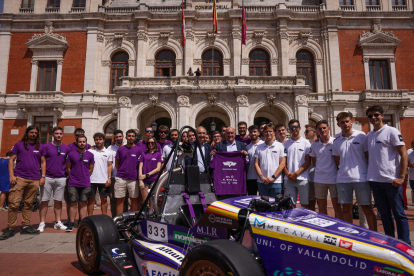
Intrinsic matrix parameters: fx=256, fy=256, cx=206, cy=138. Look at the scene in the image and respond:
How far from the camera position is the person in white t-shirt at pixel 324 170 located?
455cm

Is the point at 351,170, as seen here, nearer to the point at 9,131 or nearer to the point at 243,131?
the point at 243,131

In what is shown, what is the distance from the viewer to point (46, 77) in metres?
20.5

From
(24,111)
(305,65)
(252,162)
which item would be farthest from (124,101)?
(305,65)

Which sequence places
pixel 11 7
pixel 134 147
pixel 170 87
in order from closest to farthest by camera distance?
pixel 134 147, pixel 170 87, pixel 11 7

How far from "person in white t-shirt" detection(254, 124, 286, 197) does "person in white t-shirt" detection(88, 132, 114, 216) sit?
141 inches

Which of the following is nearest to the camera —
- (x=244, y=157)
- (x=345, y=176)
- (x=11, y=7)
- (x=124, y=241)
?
(x=124, y=241)

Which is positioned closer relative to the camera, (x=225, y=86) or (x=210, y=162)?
(x=210, y=162)

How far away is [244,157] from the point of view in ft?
17.7

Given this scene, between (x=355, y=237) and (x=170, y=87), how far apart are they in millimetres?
15039

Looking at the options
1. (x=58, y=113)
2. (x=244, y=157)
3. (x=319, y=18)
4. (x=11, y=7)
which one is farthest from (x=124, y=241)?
(x=11, y=7)

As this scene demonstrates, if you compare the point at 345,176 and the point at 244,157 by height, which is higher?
the point at 244,157

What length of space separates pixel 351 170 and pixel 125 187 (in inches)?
185

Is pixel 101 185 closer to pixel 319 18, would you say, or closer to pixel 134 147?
pixel 134 147

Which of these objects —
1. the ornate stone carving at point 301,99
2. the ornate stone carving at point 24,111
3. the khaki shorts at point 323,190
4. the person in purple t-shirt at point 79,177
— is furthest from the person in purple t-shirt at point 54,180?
the ornate stone carving at point 24,111
